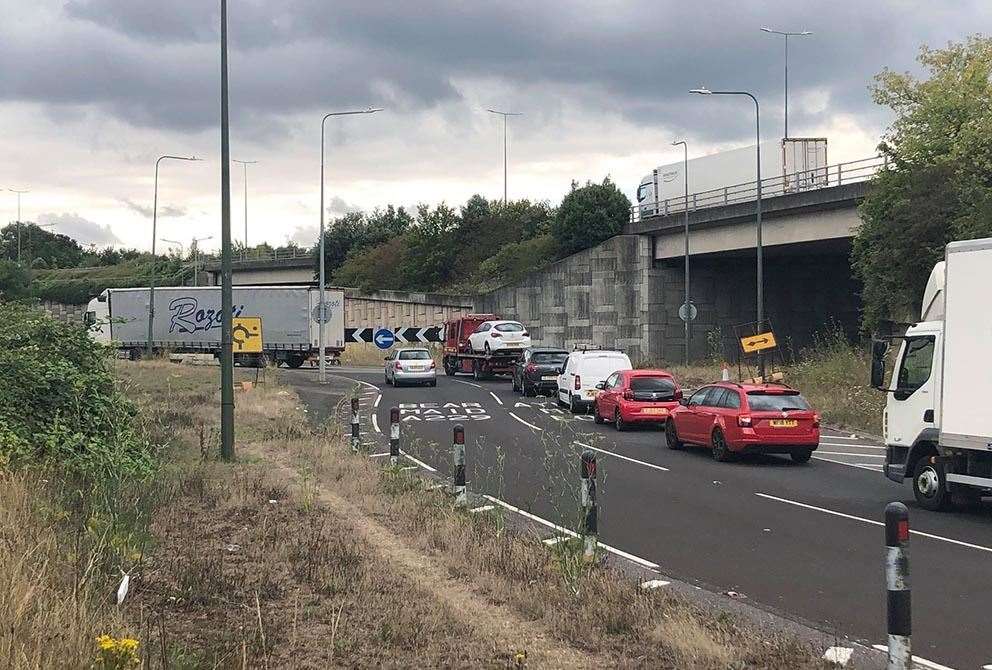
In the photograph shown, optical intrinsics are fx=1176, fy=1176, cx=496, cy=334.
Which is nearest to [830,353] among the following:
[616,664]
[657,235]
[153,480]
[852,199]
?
[852,199]

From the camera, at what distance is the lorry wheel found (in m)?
15.1

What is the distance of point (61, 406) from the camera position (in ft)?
45.7

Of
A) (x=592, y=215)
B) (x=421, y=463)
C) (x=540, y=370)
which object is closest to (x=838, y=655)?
(x=421, y=463)

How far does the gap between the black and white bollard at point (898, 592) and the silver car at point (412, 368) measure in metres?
40.6

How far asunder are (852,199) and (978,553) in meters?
32.6

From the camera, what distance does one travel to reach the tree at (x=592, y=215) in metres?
71.8

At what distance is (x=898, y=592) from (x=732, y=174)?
4836 cm

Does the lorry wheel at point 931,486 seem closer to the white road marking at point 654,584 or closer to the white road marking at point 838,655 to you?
the white road marking at point 654,584

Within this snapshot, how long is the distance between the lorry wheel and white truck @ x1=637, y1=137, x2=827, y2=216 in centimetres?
2981

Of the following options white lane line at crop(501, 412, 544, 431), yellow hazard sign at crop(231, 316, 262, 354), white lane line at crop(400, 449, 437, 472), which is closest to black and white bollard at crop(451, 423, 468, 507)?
white lane line at crop(400, 449, 437, 472)

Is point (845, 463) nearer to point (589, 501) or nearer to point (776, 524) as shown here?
point (776, 524)

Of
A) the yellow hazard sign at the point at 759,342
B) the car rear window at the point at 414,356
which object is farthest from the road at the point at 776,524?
the car rear window at the point at 414,356

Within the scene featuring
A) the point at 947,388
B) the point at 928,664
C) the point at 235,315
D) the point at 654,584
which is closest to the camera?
the point at 928,664

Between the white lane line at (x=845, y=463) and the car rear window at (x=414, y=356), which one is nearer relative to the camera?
the white lane line at (x=845, y=463)
